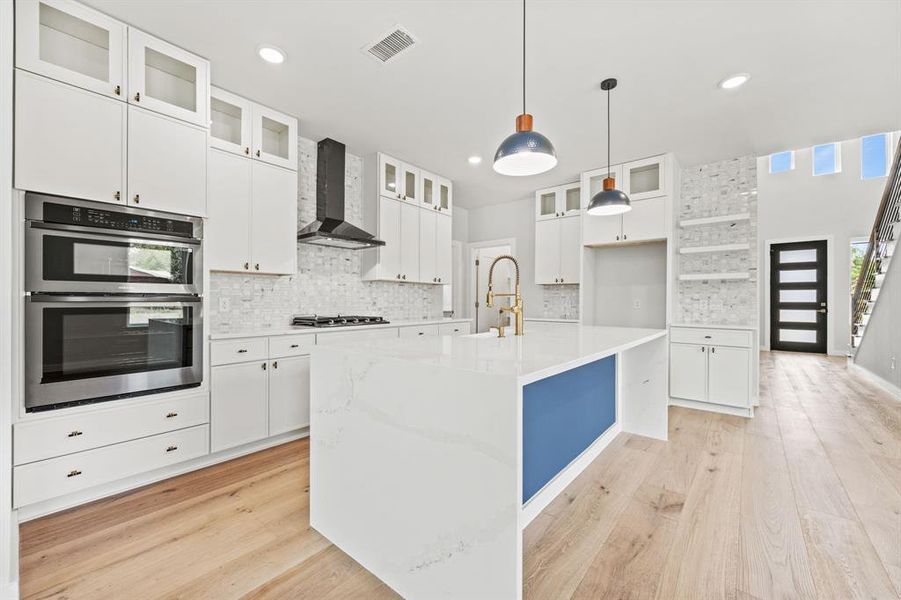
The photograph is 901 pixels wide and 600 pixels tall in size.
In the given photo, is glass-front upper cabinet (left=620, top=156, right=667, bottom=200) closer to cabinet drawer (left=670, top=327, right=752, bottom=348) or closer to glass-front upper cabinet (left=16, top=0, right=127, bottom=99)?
cabinet drawer (left=670, top=327, right=752, bottom=348)

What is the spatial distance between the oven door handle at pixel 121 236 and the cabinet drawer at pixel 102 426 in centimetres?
97

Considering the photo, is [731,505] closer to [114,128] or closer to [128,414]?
[128,414]

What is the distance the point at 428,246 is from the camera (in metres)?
4.75

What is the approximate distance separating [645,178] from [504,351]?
3669 mm

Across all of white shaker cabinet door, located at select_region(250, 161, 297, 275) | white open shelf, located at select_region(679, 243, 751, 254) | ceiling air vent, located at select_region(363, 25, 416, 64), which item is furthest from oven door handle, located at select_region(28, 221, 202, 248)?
white open shelf, located at select_region(679, 243, 751, 254)

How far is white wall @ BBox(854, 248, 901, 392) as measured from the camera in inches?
173

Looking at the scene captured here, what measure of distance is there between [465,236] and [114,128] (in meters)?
4.88

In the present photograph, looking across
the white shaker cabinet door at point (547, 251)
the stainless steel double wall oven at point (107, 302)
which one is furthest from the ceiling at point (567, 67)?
the white shaker cabinet door at point (547, 251)

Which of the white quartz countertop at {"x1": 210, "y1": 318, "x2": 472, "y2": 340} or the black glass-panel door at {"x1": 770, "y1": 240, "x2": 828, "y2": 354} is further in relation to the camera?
the black glass-panel door at {"x1": 770, "y1": 240, "x2": 828, "y2": 354}

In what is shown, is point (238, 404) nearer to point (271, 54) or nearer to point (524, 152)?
point (271, 54)

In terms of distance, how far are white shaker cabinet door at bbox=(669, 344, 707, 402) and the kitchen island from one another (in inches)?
93.2

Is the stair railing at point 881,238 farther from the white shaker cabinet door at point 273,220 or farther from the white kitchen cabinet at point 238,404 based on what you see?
the white kitchen cabinet at point 238,404

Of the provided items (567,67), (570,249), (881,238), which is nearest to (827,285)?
(881,238)

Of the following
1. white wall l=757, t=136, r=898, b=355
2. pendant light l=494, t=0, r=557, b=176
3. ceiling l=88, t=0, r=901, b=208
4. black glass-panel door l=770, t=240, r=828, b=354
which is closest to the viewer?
pendant light l=494, t=0, r=557, b=176
